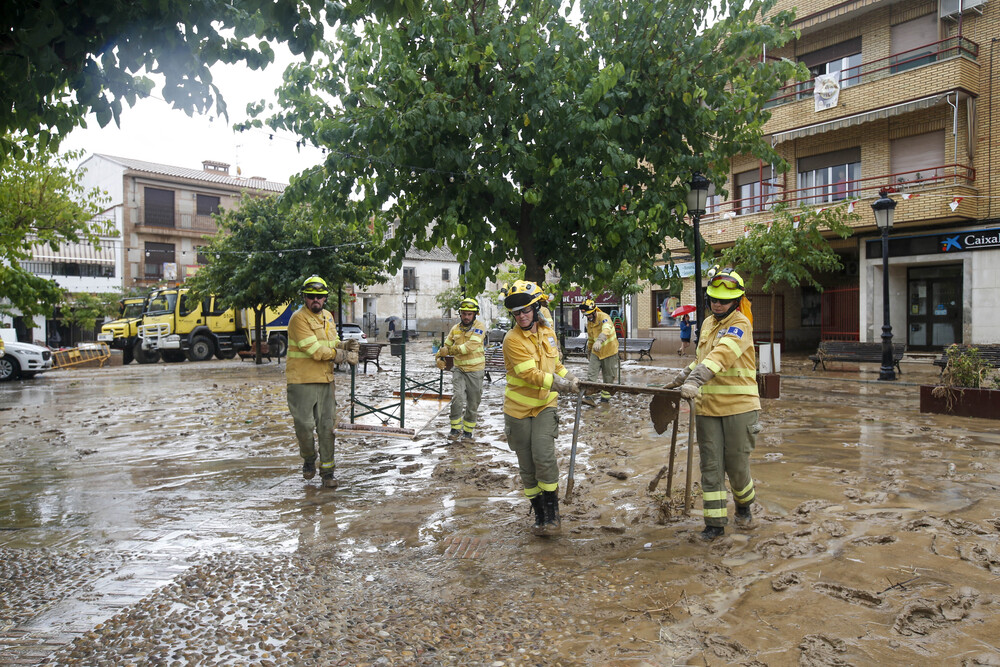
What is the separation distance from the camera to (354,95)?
8719 millimetres

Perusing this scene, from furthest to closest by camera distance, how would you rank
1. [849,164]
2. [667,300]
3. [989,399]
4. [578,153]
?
[667,300] < [849,164] < [989,399] < [578,153]

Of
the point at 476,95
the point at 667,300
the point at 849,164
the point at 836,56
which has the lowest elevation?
the point at 667,300

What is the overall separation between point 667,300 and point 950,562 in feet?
82.1

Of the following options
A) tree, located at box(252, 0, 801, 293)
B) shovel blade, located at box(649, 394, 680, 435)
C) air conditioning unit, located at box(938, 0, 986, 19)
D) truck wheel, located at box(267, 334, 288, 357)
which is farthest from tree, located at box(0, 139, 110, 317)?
air conditioning unit, located at box(938, 0, 986, 19)

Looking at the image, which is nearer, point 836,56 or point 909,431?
point 909,431

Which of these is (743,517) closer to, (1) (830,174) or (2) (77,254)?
(1) (830,174)

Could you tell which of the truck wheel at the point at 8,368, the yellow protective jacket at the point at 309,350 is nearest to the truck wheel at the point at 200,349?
Result: the truck wheel at the point at 8,368

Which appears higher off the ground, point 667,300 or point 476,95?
point 476,95

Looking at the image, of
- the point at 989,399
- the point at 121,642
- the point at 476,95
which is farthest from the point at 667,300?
the point at 121,642

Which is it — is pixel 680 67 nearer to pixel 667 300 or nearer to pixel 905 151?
pixel 905 151

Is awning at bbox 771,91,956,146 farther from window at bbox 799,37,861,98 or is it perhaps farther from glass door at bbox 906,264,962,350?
glass door at bbox 906,264,962,350

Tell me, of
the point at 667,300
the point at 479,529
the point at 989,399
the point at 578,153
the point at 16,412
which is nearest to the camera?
the point at 479,529

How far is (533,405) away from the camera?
4.94m

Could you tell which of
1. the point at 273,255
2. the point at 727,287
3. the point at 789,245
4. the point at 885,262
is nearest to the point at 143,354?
the point at 273,255
